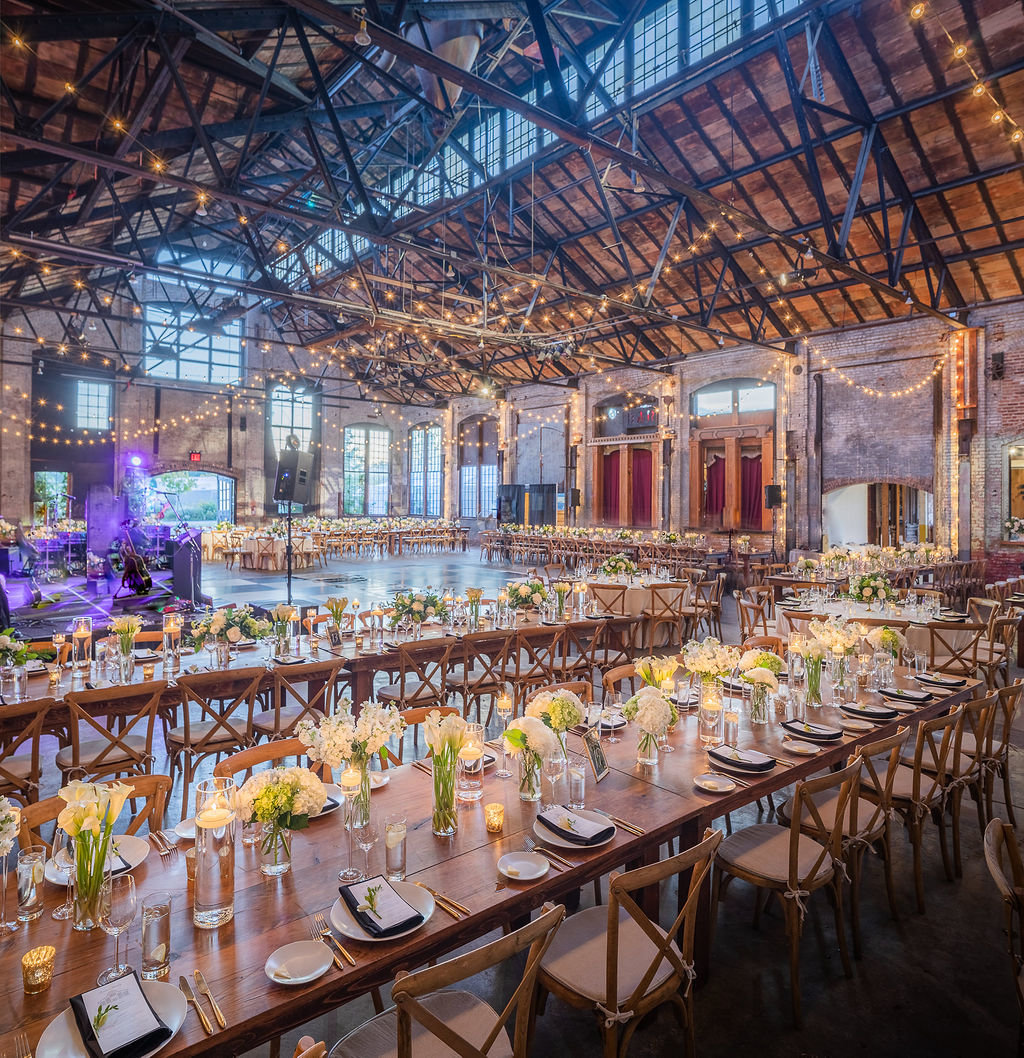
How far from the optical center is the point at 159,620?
333 inches

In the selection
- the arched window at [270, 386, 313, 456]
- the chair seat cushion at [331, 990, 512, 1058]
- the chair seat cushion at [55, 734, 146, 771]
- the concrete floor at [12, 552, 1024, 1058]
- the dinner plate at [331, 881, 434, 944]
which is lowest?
the concrete floor at [12, 552, 1024, 1058]

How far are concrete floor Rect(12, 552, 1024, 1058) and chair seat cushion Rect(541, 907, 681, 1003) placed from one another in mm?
432

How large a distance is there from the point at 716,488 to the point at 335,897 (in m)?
16.4

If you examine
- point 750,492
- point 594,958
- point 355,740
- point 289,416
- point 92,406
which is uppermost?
point 289,416

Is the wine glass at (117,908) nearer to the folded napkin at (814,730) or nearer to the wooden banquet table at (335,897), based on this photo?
the wooden banquet table at (335,897)

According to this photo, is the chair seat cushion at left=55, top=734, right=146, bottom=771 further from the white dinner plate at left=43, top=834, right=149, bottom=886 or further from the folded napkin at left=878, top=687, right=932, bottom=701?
the folded napkin at left=878, top=687, right=932, bottom=701

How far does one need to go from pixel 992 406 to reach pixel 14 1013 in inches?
574

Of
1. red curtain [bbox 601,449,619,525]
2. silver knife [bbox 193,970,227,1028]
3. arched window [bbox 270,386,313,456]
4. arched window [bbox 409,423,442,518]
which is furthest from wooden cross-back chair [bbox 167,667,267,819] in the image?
arched window [bbox 409,423,442,518]

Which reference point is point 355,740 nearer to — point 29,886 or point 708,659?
point 29,886

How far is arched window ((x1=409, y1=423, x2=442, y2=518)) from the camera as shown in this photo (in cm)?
2567

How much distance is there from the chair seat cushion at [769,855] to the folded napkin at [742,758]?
1.09 ft

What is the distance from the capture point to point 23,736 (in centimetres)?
310

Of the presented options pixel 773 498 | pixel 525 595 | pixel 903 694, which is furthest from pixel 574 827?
pixel 773 498

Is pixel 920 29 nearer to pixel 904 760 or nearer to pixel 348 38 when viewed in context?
pixel 348 38
